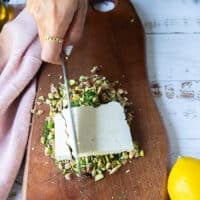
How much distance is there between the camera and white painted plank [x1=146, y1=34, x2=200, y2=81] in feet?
3.78

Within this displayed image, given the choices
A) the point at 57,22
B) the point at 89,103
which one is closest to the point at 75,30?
the point at 57,22

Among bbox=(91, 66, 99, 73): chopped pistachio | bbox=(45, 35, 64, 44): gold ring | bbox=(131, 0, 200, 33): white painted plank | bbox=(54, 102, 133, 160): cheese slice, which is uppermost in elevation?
bbox=(131, 0, 200, 33): white painted plank

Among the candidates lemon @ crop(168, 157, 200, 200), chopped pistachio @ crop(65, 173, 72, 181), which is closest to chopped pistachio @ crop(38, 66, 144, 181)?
chopped pistachio @ crop(65, 173, 72, 181)

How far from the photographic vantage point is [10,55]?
1.12 meters

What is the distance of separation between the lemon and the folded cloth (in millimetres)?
321

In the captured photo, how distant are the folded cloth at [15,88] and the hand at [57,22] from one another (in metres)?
0.15

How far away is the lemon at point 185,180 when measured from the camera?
33.9 inches

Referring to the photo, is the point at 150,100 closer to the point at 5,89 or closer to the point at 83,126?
the point at 83,126

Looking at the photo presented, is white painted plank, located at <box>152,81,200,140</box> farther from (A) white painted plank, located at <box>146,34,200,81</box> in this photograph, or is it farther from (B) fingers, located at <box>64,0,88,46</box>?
(B) fingers, located at <box>64,0,88,46</box>

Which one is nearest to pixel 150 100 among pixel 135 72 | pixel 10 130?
pixel 135 72

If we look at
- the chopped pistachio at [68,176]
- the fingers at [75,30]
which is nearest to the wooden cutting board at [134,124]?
the chopped pistachio at [68,176]

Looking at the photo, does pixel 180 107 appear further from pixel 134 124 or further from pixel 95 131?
pixel 95 131

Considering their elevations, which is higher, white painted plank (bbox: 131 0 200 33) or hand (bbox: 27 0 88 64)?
white painted plank (bbox: 131 0 200 33)

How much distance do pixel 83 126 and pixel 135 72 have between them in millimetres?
228
